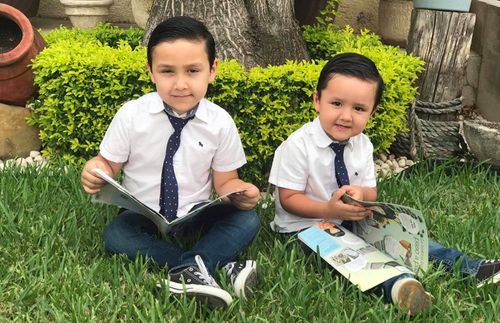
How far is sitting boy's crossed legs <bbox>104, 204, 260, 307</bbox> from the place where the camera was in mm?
2445

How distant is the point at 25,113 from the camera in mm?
4246

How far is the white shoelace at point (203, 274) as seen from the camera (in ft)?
7.95

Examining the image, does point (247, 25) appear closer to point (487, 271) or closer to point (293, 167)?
point (293, 167)

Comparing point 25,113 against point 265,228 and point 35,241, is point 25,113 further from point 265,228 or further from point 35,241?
point 265,228

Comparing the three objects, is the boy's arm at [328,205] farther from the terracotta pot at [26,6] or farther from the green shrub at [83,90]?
the terracotta pot at [26,6]

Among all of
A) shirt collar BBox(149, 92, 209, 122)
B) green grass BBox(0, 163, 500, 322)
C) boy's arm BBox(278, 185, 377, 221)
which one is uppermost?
shirt collar BBox(149, 92, 209, 122)

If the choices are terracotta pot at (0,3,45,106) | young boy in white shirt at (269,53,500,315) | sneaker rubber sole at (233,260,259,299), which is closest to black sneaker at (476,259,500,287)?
young boy in white shirt at (269,53,500,315)

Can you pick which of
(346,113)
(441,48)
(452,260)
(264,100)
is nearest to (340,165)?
(346,113)

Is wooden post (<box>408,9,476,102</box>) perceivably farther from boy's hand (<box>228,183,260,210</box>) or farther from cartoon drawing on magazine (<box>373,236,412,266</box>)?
boy's hand (<box>228,183,260,210</box>)

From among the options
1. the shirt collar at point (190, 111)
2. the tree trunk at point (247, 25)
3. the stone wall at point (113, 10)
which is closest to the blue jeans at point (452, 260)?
the shirt collar at point (190, 111)

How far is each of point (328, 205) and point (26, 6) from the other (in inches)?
193

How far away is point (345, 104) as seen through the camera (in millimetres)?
2725

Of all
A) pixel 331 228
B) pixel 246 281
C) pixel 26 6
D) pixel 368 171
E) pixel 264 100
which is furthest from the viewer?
pixel 26 6

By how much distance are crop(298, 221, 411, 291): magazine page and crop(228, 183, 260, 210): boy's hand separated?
242 mm
